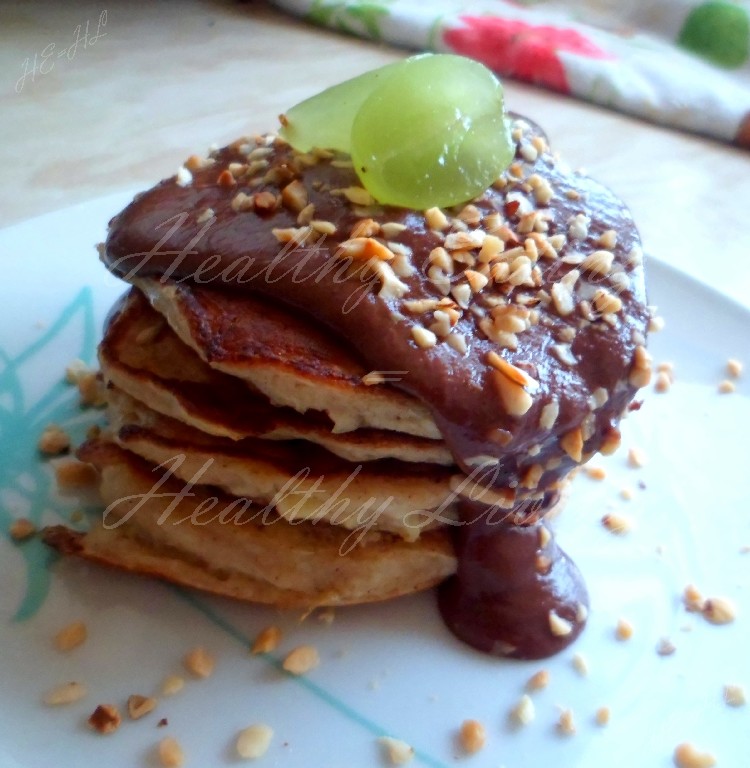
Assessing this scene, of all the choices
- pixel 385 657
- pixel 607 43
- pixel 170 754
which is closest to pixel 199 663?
pixel 170 754

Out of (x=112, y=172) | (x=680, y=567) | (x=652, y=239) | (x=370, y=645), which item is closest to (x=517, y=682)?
(x=370, y=645)

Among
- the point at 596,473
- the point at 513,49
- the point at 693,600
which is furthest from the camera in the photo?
the point at 513,49

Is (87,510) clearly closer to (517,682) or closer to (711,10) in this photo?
(517,682)

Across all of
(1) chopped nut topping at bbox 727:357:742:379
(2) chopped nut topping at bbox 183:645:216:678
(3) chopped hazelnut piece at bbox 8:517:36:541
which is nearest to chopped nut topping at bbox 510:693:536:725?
(2) chopped nut topping at bbox 183:645:216:678

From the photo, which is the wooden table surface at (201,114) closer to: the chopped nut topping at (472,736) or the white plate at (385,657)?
the white plate at (385,657)

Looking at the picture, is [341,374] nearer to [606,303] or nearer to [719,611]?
[606,303]

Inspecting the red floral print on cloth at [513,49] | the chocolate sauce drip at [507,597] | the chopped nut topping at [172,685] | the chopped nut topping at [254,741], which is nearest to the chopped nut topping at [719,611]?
the chocolate sauce drip at [507,597]
